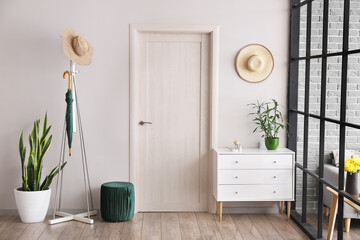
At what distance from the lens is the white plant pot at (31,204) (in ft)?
15.6

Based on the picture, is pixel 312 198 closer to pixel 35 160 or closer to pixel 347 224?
pixel 347 224

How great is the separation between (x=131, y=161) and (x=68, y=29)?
4.78 ft

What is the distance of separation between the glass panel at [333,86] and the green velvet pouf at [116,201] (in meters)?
2.19

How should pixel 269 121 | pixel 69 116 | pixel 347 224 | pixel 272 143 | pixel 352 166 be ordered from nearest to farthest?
pixel 352 166 → pixel 347 224 → pixel 69 116 → pixel 272 143 → pixel 269 121

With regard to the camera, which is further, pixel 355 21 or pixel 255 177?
pixel 355 21

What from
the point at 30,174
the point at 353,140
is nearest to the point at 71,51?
the point at 30,174

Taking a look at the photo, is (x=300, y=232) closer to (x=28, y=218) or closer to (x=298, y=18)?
(x=298, y=18)

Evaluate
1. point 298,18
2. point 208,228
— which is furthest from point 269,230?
point 298,18

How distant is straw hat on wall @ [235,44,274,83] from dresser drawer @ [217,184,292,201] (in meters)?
1.09

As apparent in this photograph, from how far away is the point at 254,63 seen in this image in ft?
16.8

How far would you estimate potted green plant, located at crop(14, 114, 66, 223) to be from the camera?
188 inches

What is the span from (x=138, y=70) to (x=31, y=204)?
1.68 metres

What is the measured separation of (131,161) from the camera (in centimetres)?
517

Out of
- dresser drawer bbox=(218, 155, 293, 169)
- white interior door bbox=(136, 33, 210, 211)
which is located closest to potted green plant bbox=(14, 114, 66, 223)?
white interior door bbox=(136, 33, 210, 211)
